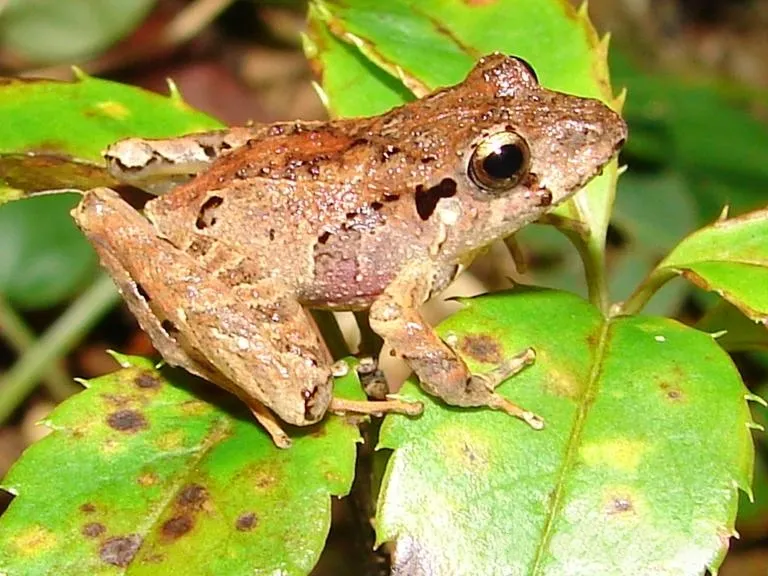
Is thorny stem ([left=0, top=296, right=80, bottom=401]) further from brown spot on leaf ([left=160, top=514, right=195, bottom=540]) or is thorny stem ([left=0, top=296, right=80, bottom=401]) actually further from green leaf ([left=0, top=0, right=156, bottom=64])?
brown spot on leaf ([left=160, top=514, right=195, bottom=540])

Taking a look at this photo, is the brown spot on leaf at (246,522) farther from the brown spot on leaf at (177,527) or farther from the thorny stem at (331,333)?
the thorny stem at (331,333)

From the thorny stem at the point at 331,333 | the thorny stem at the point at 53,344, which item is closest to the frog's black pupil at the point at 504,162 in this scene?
the thorny stem at the point at 331,333

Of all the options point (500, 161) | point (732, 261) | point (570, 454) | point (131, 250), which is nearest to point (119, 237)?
point (131, 250)

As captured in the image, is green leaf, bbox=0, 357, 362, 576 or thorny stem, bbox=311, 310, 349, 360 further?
thorny stem, bbox=311, 310, 349, 360

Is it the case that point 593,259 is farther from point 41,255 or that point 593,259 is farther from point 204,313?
point 41,255

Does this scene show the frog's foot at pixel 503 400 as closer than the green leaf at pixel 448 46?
Yes

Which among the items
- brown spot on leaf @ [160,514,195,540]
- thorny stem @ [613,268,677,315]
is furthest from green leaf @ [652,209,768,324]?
brown spot on leaf @ [160,514,195,540]
